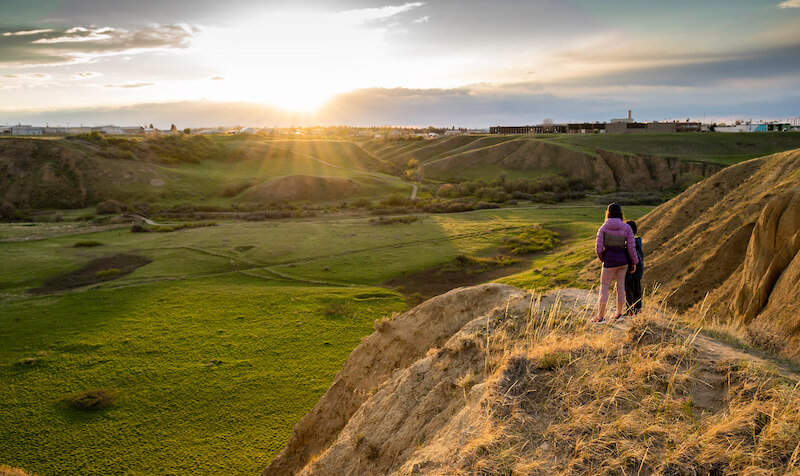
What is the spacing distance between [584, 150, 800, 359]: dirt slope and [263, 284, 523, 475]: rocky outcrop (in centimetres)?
634

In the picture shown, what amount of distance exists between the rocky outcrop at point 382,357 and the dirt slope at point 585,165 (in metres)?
106

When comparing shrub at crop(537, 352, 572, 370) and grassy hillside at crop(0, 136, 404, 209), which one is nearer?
shrub at crop(537, 352, 572, 370)

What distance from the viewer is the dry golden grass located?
19.6ft

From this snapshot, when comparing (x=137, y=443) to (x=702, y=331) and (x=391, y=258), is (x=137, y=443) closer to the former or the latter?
(x=702, y=331)

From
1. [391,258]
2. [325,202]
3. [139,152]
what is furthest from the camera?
[139,152]

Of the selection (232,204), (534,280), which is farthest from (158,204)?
(534,280)

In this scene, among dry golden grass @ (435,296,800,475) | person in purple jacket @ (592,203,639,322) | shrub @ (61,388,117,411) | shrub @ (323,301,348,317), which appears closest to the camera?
dry golden grass @ (435,296,800,475)

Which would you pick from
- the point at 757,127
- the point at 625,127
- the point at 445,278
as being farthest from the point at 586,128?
the point at 445,278

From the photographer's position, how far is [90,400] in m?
22.7

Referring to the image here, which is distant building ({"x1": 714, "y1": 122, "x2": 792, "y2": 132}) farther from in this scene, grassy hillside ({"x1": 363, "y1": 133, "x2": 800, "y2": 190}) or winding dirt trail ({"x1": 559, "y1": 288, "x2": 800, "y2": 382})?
winding dirt trail ({"x1": 559, "y1": 288, "x2": 800, "y2": 382})

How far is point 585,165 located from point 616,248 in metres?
115

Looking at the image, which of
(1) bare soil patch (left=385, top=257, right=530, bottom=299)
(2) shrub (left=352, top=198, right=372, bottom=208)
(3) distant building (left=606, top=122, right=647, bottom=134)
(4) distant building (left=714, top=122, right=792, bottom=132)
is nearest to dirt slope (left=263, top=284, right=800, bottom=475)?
(1) bare soil patch (left=385, top=257, right=530, bottom=299)

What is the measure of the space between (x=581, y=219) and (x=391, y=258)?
3439 centimetres

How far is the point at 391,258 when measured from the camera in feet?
160
